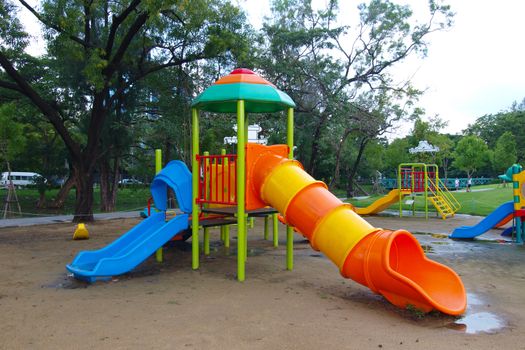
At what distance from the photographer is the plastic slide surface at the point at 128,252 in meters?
6.58

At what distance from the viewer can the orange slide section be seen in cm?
501

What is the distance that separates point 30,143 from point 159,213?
20.0 meters

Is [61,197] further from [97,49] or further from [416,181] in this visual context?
[416,181]

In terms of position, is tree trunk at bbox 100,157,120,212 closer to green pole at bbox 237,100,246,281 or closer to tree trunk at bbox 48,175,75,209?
tree trunk at bbox 48,175,75,209

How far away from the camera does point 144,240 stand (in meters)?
6.99

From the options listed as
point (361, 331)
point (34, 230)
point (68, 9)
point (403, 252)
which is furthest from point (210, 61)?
point (361, 331)

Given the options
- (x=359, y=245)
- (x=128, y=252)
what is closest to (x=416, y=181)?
(x=359, y=245)

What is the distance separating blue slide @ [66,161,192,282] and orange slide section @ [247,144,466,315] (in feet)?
5.15

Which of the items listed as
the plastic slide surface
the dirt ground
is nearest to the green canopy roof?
the plastic slide surface

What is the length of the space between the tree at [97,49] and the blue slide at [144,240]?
6033mm

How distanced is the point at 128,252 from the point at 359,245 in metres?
3.91

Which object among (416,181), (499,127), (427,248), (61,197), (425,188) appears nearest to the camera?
(427,248)

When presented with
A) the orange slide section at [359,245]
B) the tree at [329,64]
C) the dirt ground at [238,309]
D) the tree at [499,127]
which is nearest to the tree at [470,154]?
the tree at [499,127]

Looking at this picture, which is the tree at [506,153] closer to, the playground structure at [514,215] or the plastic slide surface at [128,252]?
the playground structure at [514,215]
